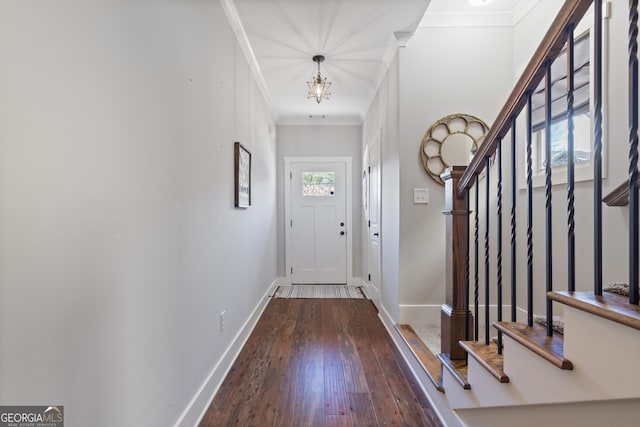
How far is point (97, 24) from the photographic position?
38.7 inches

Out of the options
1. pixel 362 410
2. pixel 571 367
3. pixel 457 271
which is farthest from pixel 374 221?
pixel 571 367

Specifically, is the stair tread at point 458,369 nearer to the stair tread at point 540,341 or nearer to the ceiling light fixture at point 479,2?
the stair tread at point 540,341

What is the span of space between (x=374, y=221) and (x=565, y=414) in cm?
307

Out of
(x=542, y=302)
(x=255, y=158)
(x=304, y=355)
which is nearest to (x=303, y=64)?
(x=255, y=158)

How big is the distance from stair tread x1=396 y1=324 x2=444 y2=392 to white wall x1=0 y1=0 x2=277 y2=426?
1.33m

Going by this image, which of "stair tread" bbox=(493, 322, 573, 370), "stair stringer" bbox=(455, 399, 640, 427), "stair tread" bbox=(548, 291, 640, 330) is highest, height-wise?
"stair tread" bbox=(548, 291, 640, 330)

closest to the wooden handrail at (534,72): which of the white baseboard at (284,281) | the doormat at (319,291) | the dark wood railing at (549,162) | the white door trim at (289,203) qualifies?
the dark wood railing at (549,162)

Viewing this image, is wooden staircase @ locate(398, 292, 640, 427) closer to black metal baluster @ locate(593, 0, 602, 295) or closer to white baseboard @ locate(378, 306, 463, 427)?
black metal baluster @ locate(593, 0, 602, 295)

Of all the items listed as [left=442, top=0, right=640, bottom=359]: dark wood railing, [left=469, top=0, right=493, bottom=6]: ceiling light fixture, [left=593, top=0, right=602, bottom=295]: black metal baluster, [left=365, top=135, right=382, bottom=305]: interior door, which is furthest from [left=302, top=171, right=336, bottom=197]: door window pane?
[left=593, top=0, right=602, bottom=295]: black metal baluster

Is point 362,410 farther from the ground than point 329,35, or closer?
closer

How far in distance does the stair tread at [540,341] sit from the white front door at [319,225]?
383cm

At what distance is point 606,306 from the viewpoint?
0.70m

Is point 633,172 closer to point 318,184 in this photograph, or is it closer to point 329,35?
point 329,35

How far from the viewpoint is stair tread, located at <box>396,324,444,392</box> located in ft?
5.96
